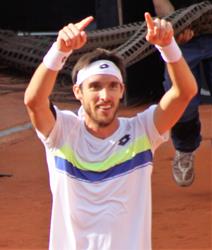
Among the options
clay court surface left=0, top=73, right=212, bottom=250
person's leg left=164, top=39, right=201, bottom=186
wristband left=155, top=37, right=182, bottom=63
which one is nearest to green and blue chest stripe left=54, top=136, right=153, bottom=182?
wristband left=155, top=37, right=182, bottom=63

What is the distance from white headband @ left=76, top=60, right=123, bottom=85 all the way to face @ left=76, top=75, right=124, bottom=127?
2 cm

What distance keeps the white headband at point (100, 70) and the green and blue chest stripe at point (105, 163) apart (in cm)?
27

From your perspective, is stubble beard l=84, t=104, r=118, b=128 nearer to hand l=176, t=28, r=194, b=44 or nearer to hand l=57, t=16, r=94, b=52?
hand l=57, t=16, r=94, b=52

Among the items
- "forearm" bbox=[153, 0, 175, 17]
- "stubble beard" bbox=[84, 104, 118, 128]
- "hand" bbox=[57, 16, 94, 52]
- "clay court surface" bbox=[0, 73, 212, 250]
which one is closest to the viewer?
"hand" bbox=[57, 16, 94, 52]

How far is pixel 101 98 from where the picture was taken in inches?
149

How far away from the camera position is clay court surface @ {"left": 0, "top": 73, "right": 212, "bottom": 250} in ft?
21.9

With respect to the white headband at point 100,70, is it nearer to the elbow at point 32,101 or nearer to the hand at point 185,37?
the elbow at point 32,101

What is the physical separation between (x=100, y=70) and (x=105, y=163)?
37 centimetres

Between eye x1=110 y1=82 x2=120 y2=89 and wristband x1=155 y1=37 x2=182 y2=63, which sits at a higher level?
wristband x1=155 y1=37 x2=182 y2=63

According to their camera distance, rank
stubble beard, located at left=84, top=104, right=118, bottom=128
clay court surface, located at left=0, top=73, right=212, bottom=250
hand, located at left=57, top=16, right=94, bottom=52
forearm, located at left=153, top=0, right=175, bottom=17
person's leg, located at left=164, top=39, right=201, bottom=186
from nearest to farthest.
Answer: hand, located at left=57, top=16, right=94, bottom=52 < stubble beard, located at left=84, top=104, right=118, bottom=128 < clay court surface, located at left=0, top=73, right=212, bottom=250 < person's leg, located at left=164, top=39, right=201, bottom=186 < forearm, located at left=153, top=0, right=175, bottom=17

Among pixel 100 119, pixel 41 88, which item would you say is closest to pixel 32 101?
pixel 41 88

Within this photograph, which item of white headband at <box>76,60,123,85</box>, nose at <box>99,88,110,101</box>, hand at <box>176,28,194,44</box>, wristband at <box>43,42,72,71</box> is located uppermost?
hand at <box>176,28,194,44</box>

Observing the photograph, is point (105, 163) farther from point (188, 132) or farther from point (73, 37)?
point (188, 132)

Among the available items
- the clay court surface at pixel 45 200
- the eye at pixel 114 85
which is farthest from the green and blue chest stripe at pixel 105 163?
the clay court surface at pixel 45 200
